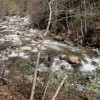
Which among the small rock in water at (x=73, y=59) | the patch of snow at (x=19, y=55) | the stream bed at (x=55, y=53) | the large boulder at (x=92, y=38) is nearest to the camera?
the stream bed at (x=55, y=53)

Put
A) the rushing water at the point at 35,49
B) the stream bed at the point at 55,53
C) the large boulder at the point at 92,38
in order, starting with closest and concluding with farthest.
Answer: the stream bed at the point at 55,53 < the rushing water at the point at 35,49 < the large boulder at the point at 92,38

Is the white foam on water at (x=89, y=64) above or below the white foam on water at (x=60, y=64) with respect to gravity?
below

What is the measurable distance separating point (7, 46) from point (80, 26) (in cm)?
732

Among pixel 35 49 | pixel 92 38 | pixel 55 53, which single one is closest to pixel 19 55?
pixel 35 49

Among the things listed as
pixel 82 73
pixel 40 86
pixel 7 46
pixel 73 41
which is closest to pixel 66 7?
pixel 73 41

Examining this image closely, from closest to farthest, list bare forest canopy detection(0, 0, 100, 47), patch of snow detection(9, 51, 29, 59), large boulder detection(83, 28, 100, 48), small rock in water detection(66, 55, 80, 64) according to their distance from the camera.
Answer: small rock in water detection(66, 55, 80, 64) < patch of snow detection(9, 51, 29, 59) < large boulder detection(83, 28, 100, 48) < bare forest canopy detection(0, 0, 100, 47)

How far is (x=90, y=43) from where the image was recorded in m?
20.3

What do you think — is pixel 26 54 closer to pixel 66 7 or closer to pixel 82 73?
pixel 82 73

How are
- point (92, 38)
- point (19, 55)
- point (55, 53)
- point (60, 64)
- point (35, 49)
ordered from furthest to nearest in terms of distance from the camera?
point (92, 38) → point (35, 49) → point (55, 53) → point (19, 55) → point (60, 64)

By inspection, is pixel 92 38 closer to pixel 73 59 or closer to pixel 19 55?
pixel 73 59

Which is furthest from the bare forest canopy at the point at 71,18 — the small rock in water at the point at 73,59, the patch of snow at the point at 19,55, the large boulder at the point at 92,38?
the patch of snow at the point at 19,55

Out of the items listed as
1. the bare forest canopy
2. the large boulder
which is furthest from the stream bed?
the bare forest canopy

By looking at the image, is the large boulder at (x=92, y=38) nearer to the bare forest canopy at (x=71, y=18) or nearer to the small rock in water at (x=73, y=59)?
the bare forest canopy at (x=71, y=18)

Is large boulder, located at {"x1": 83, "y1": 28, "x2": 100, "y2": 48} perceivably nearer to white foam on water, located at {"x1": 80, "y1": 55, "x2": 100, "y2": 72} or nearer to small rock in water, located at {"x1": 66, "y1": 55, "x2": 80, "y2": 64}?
white foam on water, located at {"x1": 80, "y1": 55, "x2": 100, "y2": 72}
